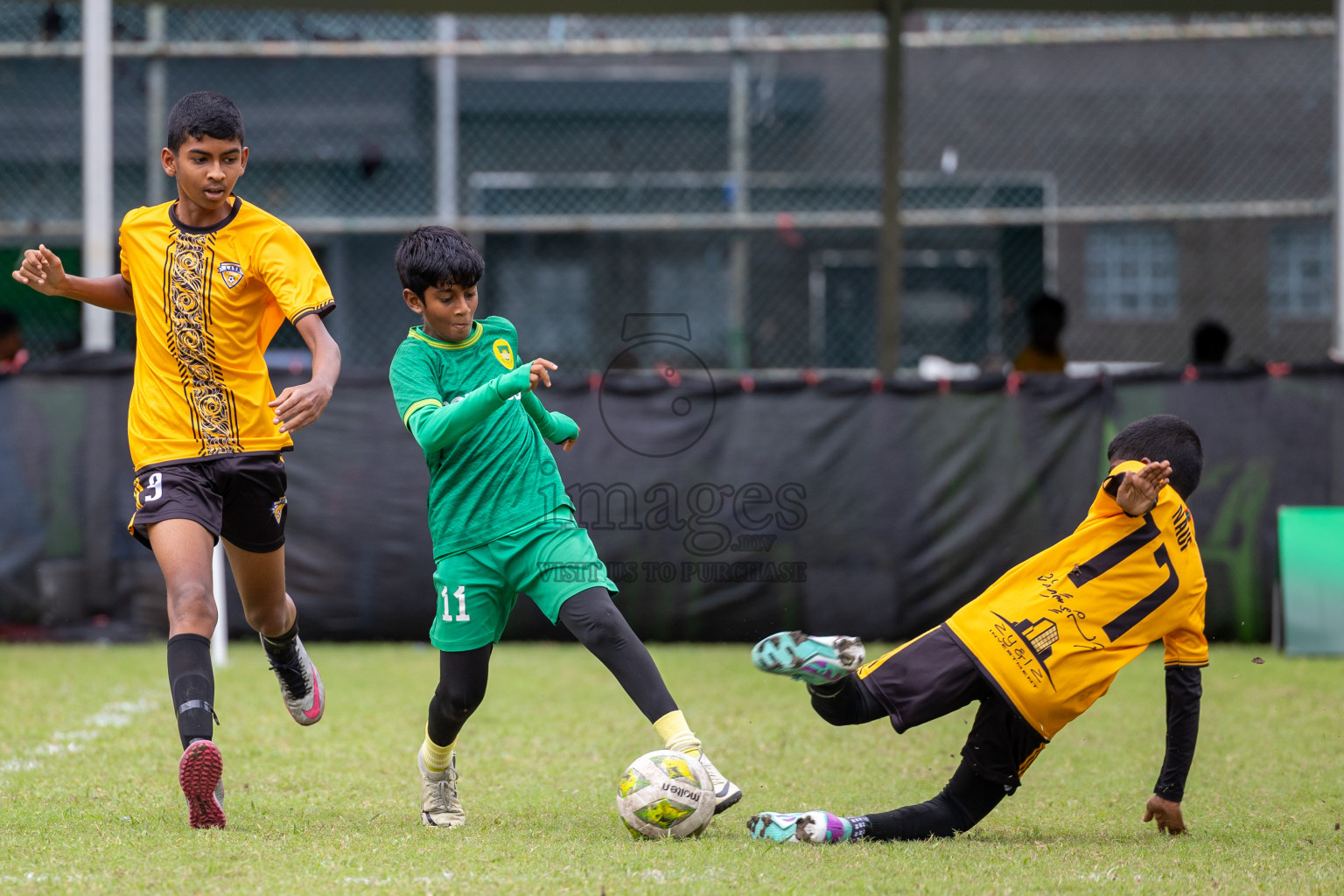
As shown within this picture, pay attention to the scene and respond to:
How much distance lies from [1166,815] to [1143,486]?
908 millimetres

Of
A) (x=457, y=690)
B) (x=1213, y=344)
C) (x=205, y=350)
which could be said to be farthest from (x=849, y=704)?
(x=1213, y=344)

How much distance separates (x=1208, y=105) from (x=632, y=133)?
5.21m

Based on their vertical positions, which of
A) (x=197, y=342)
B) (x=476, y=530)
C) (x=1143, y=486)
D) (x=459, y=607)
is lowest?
(x=459, y=607)

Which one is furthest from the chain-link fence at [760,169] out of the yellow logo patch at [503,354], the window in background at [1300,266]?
the yellow logo patch at [503,354]

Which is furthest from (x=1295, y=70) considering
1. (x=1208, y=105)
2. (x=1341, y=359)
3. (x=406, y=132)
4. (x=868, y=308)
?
(x=406, y=132)

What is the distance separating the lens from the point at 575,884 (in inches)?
125

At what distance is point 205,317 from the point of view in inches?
164

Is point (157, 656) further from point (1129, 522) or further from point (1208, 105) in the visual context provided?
point (1208, 105)

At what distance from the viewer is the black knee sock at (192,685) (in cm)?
379

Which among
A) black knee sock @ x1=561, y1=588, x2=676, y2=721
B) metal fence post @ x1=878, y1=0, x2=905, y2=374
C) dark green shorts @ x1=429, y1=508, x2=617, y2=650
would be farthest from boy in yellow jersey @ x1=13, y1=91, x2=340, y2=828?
metal fence post @ x1=878, y1=0, x2=905, y2=374

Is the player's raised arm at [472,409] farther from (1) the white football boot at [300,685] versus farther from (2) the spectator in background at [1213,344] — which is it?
(2) the spectator in background at [1213,344]

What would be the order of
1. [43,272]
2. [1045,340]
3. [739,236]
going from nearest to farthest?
[43,272] → [1045,340] → [739,236]

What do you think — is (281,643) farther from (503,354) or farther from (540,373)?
(540,373)

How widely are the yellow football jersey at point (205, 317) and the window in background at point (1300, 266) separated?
417 inches
